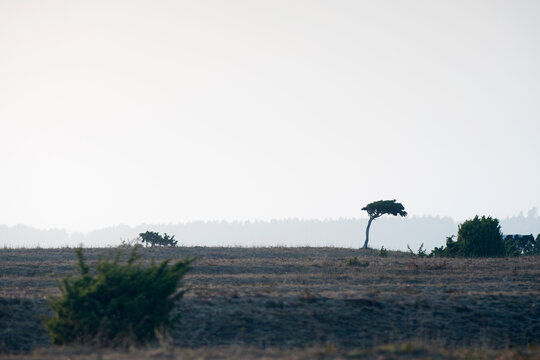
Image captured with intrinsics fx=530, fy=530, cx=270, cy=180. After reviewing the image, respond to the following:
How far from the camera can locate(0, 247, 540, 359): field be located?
523 inches

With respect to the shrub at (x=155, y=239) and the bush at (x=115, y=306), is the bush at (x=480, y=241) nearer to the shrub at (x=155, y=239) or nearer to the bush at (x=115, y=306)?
the shrub at (x=155, y=239)

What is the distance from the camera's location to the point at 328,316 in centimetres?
1880

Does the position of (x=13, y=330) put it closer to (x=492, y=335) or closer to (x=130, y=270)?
(x=130, y=270)

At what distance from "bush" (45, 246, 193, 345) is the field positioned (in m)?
0.84

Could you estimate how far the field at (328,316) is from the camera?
13281 millimetres

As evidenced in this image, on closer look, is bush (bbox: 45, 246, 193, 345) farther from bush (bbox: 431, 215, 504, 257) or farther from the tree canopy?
the tree canopy

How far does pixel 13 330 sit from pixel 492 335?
15944mm

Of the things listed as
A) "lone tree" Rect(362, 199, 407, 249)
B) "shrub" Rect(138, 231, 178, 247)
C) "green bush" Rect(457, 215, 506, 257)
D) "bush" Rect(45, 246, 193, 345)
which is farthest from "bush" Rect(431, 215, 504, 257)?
"bush" Rect(45, 246, 193, 345)

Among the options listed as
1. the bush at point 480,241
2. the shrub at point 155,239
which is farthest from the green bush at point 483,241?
the shrub at point 155,239

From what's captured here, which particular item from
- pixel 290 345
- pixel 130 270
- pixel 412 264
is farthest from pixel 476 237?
pixel 130 270

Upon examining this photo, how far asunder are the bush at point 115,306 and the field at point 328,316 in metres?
0.84

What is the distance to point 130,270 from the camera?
52.0 feet

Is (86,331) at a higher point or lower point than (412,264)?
lower

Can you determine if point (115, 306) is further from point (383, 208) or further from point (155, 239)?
point (383, 208)
